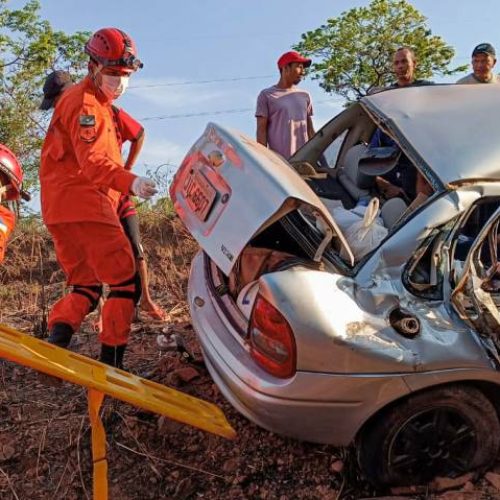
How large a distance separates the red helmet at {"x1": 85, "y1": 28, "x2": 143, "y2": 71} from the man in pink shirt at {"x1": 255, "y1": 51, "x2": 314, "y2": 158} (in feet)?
7.42

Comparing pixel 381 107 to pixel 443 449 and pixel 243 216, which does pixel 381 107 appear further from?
pixel 443 449

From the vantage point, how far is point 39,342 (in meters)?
2.62

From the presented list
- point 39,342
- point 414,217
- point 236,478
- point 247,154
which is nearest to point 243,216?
point 247,154

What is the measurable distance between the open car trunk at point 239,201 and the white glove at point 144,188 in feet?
0.37

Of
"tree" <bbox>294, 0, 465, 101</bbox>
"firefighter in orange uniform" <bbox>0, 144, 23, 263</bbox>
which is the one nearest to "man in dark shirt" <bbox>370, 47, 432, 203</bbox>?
"firefighter in orange uniform" <bbox>0, 144, 23, 263</bbox>

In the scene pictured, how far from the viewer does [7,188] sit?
12.4 ft

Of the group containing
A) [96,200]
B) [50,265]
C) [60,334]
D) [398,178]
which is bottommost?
[50,265]

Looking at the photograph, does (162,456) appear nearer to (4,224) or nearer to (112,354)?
(112,354)

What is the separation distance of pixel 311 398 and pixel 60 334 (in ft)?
6.04

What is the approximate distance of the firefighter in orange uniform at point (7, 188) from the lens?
360 cm

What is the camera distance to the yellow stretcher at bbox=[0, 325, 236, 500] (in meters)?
2.21

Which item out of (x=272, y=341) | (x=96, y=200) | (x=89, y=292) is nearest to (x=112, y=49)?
(x=96, y=200)

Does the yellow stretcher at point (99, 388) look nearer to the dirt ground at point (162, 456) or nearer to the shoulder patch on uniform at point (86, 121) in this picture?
the dirt ground at point (162, 456)

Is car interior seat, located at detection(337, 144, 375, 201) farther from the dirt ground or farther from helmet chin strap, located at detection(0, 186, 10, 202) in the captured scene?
helmet chin strap, located at detection(0, 186, 10, 202)
